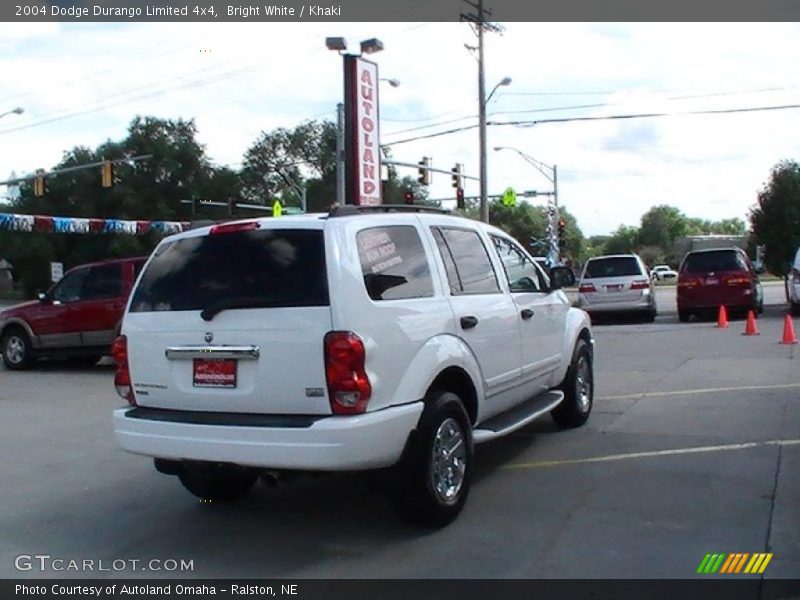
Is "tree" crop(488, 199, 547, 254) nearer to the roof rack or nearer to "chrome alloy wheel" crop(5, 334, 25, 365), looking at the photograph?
"chrome alloy wheel" crop(5, 334, 25, 365)

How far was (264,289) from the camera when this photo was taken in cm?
523

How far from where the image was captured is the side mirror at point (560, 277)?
26.3 ft

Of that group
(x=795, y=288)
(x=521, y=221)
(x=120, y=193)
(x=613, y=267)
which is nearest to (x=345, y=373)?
(x=613, y=267)

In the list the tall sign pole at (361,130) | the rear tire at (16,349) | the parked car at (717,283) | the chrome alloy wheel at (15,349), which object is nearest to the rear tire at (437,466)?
the rear tire at (16,349)

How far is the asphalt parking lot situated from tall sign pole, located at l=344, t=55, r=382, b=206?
14216 mm

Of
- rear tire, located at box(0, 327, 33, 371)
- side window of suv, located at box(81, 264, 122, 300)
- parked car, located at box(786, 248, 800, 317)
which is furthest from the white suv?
parked car, located at box(786, 248, 800, 317)

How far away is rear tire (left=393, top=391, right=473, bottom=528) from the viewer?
5.26 metres

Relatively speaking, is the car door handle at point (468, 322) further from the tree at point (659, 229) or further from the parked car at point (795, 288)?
the tree at point (659, 229)

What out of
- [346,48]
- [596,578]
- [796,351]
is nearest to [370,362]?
[596,578]

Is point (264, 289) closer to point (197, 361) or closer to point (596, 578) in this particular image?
point (197, 361)

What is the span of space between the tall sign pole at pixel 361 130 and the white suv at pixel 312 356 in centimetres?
1659

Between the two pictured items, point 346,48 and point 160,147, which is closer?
point 346,48

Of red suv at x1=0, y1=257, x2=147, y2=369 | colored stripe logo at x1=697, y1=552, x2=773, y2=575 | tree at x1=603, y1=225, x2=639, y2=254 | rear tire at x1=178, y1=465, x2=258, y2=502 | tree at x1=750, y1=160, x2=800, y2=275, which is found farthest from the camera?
tree at x1=603, y1=225, x2=639, y2=254
